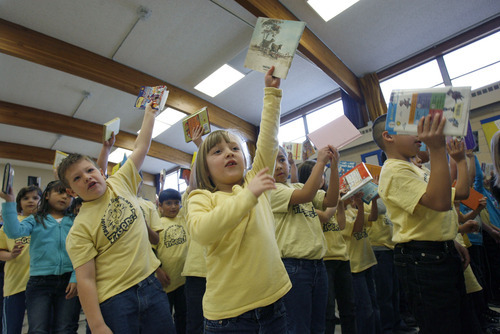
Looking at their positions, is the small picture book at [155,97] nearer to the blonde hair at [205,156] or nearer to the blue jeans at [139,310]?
the blonde hair at [205,156]

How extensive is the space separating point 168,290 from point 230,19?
3.62 m

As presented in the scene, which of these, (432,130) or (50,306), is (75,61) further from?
(432,130)

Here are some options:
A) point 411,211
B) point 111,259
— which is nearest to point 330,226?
point 411,211

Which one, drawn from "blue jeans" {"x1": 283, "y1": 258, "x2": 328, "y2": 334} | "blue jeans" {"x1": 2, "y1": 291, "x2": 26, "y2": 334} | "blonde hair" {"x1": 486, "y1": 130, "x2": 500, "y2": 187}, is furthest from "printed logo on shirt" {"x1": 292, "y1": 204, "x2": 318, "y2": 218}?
"blue jeans" {"x1": 2, "y1": 291, "x2": 26, "y2": 334}

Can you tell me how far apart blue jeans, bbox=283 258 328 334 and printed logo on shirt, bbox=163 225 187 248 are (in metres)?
1.10

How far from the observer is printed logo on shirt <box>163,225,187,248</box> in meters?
2.17

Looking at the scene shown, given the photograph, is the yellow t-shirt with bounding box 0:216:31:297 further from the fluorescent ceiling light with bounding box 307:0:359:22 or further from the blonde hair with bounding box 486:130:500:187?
the fluorescent ceiling light with bounding box 307:0:359:22

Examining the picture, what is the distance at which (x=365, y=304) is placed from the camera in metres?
1.87

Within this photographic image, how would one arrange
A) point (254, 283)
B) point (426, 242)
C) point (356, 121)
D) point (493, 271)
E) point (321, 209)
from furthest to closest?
1. point (356, 121)
2. point (493, 271)
3. point (321, 209)
4. point (426, 242)
5. point (254, 283)

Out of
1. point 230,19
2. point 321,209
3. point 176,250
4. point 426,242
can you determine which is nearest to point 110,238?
Answer: point 176,250

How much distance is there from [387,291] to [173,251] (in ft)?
5.83

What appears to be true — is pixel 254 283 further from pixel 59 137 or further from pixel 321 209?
pixel 59 137

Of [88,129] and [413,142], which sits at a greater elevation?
[88,129]

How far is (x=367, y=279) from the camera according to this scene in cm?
215
